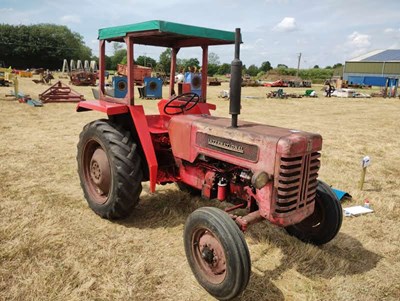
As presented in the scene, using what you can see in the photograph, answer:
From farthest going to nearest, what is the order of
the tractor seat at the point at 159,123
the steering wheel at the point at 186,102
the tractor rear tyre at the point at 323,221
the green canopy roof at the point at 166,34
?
the steering wheel at the point at 186,102 → the tractor seat at the point at 159,123 → the tractor rear tyre at the point at 323,221 → the green canopy roof at the point at 166,34

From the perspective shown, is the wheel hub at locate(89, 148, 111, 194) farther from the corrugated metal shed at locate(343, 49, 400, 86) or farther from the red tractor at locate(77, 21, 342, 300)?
the corrugated metal shed at locate(343, 49, 400, 86)

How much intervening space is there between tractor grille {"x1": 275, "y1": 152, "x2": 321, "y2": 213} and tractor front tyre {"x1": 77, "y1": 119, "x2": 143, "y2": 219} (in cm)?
156

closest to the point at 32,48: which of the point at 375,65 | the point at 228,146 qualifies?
the point at 375,65

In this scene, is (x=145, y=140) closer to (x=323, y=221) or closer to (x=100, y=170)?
(x=100, y=170)

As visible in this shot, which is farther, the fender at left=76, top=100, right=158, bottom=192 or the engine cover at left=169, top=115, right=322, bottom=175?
the fender at left=76, top=100, right=158, bottom=192

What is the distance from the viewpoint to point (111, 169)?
142 inches

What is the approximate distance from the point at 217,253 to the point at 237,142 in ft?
3.03

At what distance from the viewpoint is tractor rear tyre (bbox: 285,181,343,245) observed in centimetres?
324

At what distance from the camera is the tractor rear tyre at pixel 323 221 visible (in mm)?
3242

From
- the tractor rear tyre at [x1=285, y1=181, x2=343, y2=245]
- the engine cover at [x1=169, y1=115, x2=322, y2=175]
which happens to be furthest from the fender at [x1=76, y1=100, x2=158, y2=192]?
the tractor rear tyre at [x1=285, y1=181, x2=343, y2=245]

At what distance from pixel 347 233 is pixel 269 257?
43.4 inches

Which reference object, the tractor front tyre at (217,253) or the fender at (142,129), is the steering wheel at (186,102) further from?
the tractor front tyre at (217,253)

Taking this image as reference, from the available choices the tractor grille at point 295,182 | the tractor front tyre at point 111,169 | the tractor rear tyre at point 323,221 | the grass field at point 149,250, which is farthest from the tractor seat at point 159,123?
the tractor rear tyre at point 323,221

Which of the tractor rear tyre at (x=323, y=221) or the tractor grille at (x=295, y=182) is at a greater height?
the tractor grille at (x=295, y=182)
